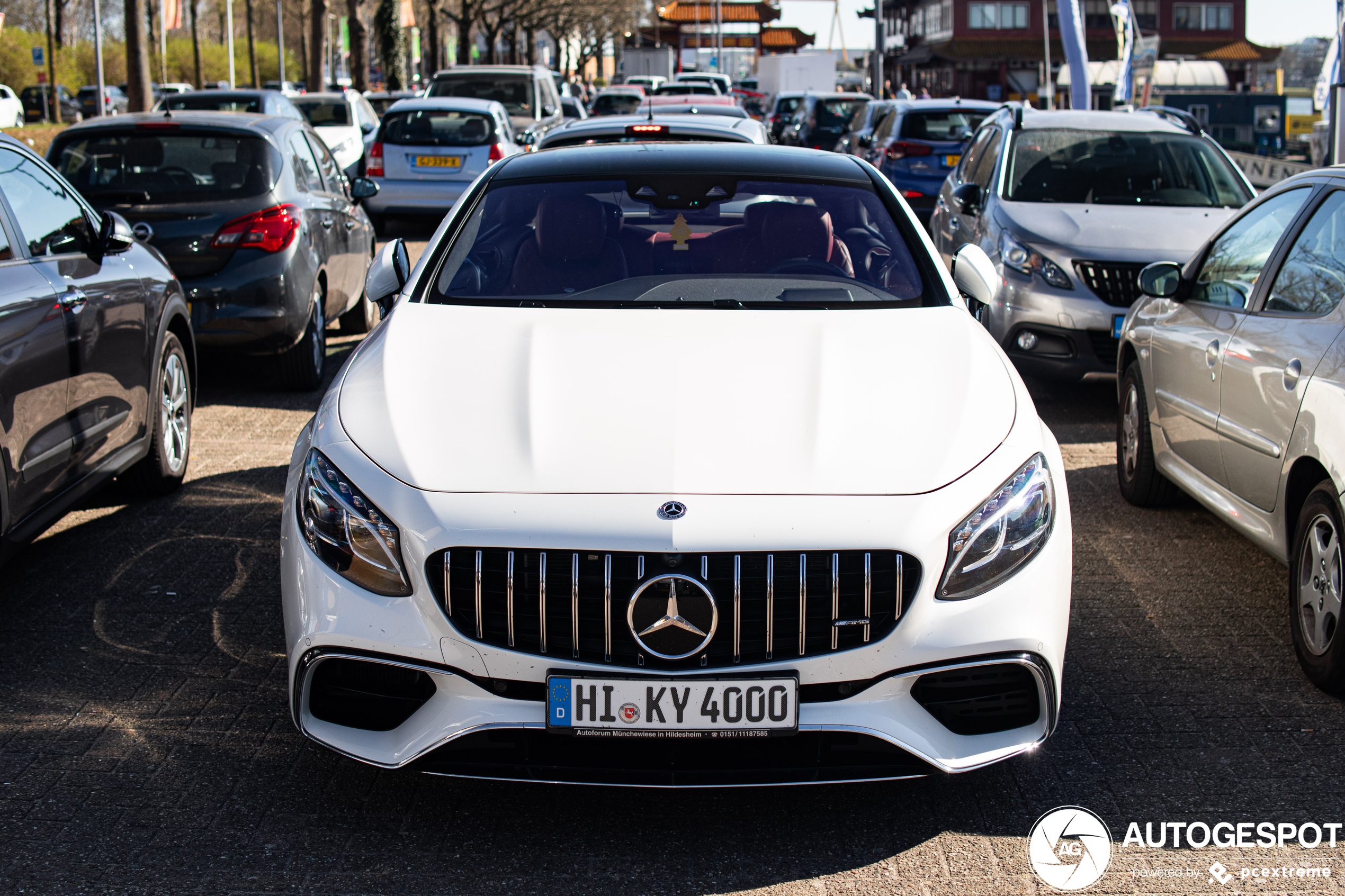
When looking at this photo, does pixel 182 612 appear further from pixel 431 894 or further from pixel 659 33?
pixel 659 33

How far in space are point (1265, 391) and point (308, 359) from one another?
5.66m

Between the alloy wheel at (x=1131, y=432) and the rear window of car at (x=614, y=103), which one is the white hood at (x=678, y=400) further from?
the rear window of car at (x=614, y=103)

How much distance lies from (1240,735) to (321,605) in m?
2.46

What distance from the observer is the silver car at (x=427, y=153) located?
16.2 metres

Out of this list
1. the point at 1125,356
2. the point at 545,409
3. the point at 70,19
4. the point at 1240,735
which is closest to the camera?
the point at 545,409

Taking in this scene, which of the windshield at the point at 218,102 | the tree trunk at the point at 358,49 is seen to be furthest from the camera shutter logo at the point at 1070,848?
the tree trunk at the point at 358,49

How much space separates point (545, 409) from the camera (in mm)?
3498

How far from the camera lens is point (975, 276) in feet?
15.6

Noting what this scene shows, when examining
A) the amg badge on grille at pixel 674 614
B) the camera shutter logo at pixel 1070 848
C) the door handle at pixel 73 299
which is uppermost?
the door handle at pixel 73 299

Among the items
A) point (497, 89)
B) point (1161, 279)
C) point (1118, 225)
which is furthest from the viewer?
point (497, 89)

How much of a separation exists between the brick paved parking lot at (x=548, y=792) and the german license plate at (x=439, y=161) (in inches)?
462

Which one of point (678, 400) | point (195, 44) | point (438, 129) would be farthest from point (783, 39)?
point (678, 400)

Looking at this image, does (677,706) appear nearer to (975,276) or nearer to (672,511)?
(672,511)

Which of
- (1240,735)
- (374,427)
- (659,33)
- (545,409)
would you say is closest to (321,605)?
(374,427)
